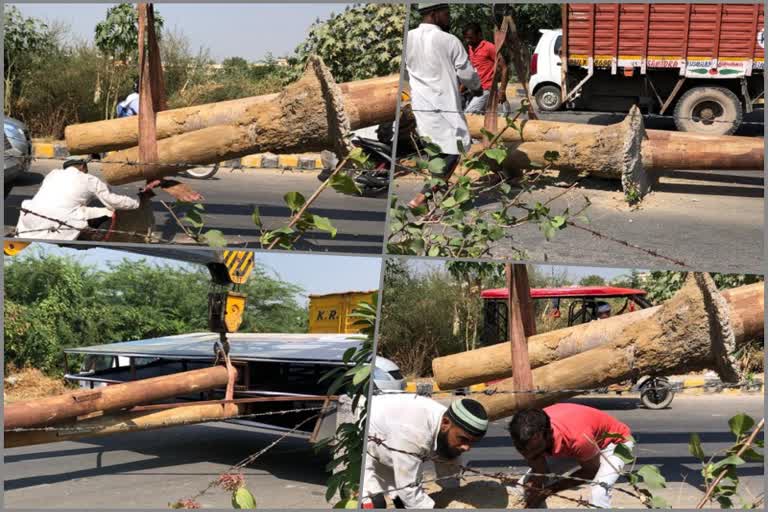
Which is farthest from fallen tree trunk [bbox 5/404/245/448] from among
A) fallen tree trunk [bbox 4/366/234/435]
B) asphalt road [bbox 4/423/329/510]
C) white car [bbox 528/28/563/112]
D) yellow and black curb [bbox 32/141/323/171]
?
white car [bbox 528/28/563/112]

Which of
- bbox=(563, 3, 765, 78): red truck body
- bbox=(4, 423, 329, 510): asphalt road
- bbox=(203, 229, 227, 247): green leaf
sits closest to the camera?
bbox=(203, 229, 227, 247): green leaf

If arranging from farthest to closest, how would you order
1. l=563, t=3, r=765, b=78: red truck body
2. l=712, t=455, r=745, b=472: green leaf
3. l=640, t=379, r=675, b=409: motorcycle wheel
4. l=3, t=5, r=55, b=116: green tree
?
l=563, t=3, r=765, b=78: red truck body < l=3, t=5, r=55, b=116: green tree < l=640, t=379, r=675, b=409: motorcycle wheel < l=712, t=455, r=745, b=472: green leaf

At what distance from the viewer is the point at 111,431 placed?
14.9ft

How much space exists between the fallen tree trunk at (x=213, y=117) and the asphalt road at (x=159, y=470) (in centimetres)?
156

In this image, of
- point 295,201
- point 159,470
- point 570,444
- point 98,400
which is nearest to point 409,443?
point 570,444

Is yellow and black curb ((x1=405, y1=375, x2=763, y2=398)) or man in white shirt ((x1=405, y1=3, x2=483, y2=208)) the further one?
man in white shirt ((x1=405, y1=3, x2=483, y2=208))

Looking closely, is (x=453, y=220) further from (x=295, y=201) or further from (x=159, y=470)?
(x=159, y=470)

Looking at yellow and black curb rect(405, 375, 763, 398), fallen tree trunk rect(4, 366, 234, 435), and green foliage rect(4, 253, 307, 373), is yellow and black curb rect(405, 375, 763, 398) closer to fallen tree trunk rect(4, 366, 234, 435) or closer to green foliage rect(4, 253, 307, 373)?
green foliage rect(4, 253, 307, 373)

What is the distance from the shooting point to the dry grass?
4938mm

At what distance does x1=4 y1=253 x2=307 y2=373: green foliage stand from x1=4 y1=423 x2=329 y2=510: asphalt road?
1.90 feet

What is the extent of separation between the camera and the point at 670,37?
34.0ft

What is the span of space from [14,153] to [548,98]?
616 centimetres

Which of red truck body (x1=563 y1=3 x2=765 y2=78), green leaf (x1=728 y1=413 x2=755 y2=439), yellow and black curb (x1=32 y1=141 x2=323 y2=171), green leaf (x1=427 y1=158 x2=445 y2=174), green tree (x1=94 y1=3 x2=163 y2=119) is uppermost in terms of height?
red truck body (x1=563 y1=3 x2=765 y2=78)

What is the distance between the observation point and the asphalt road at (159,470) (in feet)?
14.8
